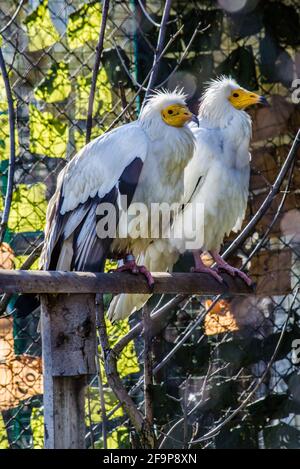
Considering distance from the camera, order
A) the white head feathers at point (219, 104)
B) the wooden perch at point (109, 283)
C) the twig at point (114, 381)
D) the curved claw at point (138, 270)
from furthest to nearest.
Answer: the white head feathers at point (219, 104)
the twig at point (114, 381)
the curved claw at point (138, 270)
the wooden perch at point (109, 283)

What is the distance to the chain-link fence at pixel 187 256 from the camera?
14.2 feet

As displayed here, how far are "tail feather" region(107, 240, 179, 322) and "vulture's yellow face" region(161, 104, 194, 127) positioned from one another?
0.49 metres

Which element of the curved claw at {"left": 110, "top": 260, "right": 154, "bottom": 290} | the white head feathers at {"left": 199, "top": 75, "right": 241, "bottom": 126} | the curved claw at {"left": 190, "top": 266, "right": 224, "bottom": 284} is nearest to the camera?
the curved claw at {"left": 110, "top": 260, "right": 154, "bottom": 290}

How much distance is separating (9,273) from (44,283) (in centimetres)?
10

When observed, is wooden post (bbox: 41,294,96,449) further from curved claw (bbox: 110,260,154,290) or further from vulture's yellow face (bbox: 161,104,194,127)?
vulture's yellow face (bbox: 161,104,194,127)

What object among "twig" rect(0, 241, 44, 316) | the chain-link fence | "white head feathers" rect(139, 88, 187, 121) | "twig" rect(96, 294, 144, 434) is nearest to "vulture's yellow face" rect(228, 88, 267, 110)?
the chain-link fence

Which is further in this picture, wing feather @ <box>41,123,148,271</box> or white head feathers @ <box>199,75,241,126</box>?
white head feathers @ <box>199,75,241,126</box>

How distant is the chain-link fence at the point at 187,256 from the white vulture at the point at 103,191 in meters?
0.71

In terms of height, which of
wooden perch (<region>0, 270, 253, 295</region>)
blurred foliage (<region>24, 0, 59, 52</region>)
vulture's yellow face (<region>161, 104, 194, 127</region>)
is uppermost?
blurred foliage (<region>24, 0, 59, 52</region>)

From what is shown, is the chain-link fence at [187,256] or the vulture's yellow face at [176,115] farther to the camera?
the chain-link fence at [187,256]

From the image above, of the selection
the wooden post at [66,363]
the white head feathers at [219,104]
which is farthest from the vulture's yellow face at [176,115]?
the wooden post at [66,363]

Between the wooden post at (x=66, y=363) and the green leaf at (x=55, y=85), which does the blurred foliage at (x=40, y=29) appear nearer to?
the green leaf at (x=55, y=85)

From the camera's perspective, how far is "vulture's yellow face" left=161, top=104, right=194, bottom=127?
3.55 m

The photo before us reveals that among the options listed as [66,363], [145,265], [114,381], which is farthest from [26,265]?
[66,363]
